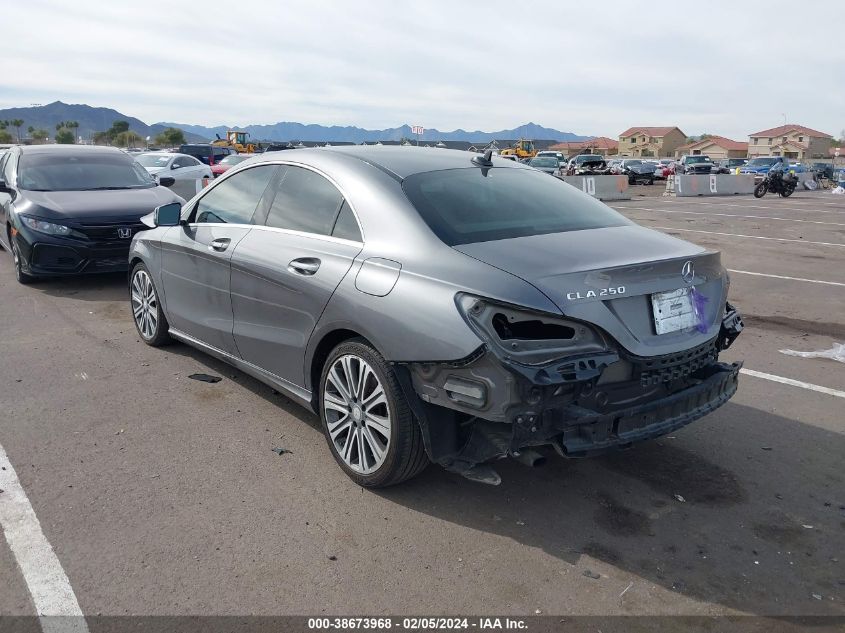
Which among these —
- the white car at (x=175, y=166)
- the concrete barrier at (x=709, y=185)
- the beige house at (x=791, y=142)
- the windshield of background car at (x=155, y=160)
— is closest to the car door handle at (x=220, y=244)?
the white car at (x=175, y=166)

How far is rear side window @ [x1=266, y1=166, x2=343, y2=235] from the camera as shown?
4059 millimetres

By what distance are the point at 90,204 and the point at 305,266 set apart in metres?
5.59

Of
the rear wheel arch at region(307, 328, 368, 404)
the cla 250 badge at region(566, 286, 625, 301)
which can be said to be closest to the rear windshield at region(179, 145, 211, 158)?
the rear wheel arch at region(307, 328, 368, 404)

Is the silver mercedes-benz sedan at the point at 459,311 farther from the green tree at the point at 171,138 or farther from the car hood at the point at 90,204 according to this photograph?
the green tree at the point at 171,138

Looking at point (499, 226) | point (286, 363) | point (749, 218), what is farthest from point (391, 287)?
point (749, 218)

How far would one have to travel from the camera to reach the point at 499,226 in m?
3.73

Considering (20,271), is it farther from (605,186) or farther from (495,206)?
(605,186)

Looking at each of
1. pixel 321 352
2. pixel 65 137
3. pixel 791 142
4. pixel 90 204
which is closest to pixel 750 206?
pixel 90 204

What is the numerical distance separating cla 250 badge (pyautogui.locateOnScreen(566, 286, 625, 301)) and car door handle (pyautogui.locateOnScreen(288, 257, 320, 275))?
4.73ft

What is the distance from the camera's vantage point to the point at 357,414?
3.70 meters

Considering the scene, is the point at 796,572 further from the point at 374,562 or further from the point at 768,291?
the point at 768,291

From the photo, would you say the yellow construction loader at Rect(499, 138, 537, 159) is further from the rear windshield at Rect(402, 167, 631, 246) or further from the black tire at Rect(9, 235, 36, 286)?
the rear windshield at Rect(402, 167, 631, 246)

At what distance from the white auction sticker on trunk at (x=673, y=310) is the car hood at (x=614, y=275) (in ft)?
0.10

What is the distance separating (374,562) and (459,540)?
424 millimetres
